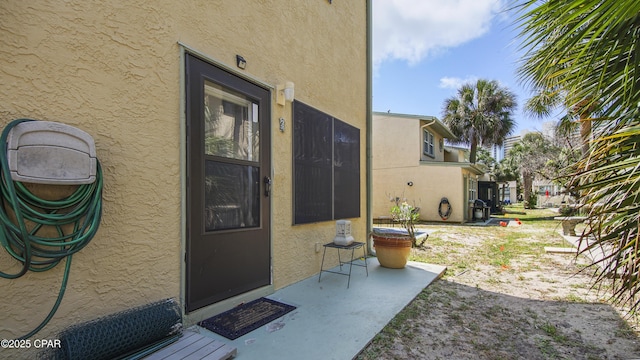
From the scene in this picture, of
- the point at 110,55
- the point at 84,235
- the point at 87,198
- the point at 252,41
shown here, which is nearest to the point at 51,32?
the point at 110,55

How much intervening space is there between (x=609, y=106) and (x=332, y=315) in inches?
115

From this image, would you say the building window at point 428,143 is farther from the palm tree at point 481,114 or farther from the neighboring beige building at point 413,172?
the palm tree at point 481,114

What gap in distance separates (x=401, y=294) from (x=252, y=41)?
11.6ft

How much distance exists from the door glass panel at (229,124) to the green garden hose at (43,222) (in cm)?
108

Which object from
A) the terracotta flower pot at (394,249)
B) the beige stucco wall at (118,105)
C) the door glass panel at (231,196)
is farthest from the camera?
the terracotta flower pot at (394,249)

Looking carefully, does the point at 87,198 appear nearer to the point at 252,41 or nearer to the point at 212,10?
the point at 212,10

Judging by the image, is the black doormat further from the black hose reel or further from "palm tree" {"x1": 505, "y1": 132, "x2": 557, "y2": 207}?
"palm tree" {"x1": 505, "y1": 132, "x2": 557, "y2": 207}

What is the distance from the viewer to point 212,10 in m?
2.86

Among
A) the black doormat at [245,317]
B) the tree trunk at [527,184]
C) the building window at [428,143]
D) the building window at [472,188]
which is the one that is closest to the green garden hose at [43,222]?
the black doormat at [245,317]

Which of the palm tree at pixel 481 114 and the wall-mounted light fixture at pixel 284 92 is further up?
the palm tree at pixel 481 114

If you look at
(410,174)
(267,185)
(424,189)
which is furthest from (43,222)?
(424,189)

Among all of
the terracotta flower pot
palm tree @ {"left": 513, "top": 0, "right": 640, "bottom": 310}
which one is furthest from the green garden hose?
the terracotta flower pot

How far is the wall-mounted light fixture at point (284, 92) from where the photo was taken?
3600 millimetres

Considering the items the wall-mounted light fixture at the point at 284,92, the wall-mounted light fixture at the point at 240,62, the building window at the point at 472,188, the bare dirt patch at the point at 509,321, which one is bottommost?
the bare dirt patch at the point at 509,321
